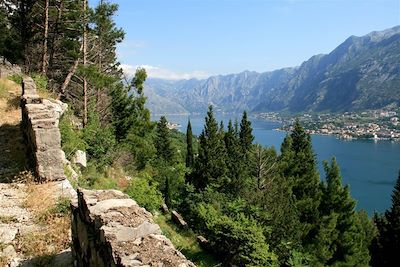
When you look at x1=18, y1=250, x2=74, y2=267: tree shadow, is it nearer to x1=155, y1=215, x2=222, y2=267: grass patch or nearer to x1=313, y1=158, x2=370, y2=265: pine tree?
x1=155, y1=215, x2=222, y2=267: grass patch

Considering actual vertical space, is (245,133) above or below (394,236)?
above

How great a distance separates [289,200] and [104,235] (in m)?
28.1

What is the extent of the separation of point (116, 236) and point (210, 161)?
39.6 meters

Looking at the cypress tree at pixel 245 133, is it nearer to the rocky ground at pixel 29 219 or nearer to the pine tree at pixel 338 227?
the pine tree at pixel 338 227

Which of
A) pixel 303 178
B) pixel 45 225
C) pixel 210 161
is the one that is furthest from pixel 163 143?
pixel 45 225

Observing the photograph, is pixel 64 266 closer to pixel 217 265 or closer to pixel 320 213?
pixel 217 265

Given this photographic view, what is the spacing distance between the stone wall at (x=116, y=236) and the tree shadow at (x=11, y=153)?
4.98 meters

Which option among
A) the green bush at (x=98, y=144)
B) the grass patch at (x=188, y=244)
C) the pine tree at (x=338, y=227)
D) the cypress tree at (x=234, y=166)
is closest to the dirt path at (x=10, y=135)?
the green bush at (x=98, y=144)

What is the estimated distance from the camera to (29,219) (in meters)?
8.45

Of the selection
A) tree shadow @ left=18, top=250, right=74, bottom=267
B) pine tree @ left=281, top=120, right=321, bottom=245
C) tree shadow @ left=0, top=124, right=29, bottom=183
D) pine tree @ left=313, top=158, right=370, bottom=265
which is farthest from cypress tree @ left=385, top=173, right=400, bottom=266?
tree shadow @ left=18, top=250, right=74, bottom=267

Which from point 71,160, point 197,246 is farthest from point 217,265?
point 71,160

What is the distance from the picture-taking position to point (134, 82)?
87.6ft

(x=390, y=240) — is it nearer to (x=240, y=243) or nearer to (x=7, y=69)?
(x=240, y=243)

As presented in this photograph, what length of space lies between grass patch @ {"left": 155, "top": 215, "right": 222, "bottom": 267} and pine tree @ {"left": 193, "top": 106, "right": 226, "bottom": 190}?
734 inches
